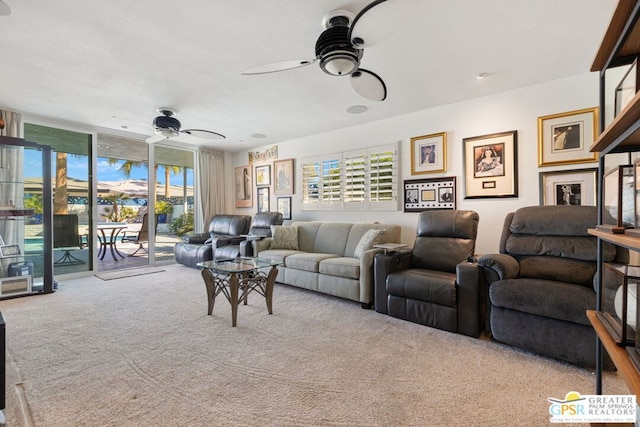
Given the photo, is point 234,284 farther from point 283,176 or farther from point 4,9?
point 283,176

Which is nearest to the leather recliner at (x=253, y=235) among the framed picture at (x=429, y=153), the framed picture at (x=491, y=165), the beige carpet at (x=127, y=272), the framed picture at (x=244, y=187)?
the framed picture at (x=244, y=187)

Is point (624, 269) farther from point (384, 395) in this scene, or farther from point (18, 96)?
point (18, 96)

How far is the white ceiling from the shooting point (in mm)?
1973

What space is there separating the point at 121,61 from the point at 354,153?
3083mm

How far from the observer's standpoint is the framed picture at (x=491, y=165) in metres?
3.30

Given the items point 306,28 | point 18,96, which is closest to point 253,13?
point 306,28

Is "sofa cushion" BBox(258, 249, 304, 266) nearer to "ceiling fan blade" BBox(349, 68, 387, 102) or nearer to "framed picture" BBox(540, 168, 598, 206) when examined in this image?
"ceiling fan blade" BBox(349, 68, 387, 102)

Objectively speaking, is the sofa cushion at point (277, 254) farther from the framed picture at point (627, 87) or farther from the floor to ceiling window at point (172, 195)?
the framed picture at point (627, 87)

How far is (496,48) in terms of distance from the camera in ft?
8.02

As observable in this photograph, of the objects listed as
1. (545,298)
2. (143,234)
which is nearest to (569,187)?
(545,298)

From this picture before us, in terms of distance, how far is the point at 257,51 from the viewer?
8.20ft

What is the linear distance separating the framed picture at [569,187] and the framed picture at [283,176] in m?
3.76

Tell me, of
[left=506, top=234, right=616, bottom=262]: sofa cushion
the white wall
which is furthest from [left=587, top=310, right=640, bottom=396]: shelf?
the white wall

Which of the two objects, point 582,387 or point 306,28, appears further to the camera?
point 306,28
